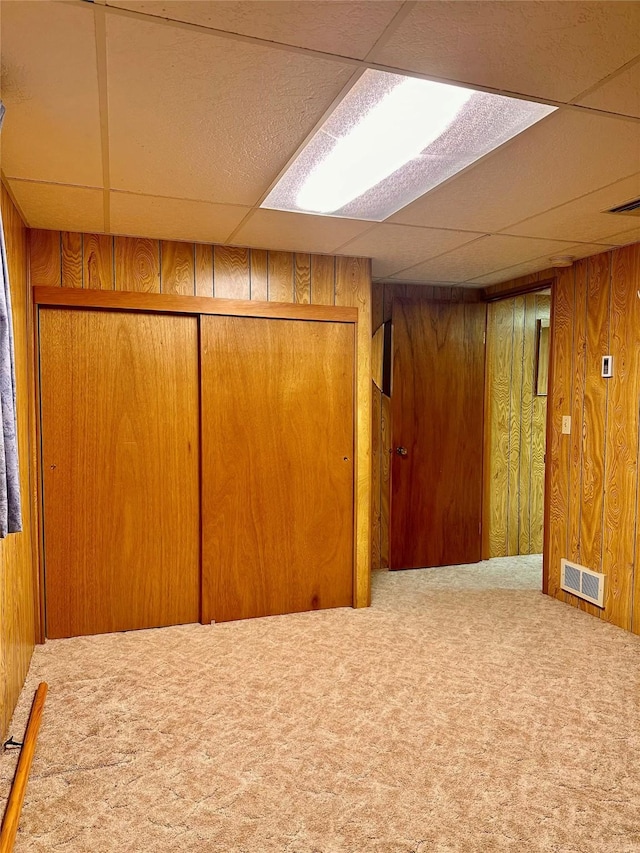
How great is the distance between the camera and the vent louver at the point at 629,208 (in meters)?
2.55

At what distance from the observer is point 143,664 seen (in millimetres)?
2939

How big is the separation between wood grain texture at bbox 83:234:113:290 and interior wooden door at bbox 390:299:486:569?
2243mm

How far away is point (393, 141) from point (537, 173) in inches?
24.3

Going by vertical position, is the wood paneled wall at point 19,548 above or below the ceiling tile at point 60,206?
below

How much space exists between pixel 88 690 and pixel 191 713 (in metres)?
0.55

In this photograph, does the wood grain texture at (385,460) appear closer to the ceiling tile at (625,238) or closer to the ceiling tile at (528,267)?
the ceiling tile at (528,267)

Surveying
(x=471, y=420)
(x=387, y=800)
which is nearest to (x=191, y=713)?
(x=387, y=800)

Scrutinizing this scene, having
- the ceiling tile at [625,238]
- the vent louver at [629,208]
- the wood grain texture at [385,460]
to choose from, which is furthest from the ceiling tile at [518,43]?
the wood grain texture at [385,460]

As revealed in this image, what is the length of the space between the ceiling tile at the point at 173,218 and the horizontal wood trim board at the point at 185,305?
1.12 feet

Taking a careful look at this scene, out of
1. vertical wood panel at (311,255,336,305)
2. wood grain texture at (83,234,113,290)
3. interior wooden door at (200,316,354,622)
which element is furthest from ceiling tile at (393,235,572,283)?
wood grain texture at (83,234,113,290)

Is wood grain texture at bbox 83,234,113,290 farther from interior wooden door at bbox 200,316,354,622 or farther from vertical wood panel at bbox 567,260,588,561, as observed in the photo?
vertical wood panel at bbox 567,260,588,561

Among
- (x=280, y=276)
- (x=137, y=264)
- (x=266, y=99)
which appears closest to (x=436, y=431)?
(x=280, y=276)

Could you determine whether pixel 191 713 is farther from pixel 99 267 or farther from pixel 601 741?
pixel 99 267

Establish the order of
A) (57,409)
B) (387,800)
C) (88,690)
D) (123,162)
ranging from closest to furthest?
(387,800) → (123,162) → (88,690) → (57,409)
